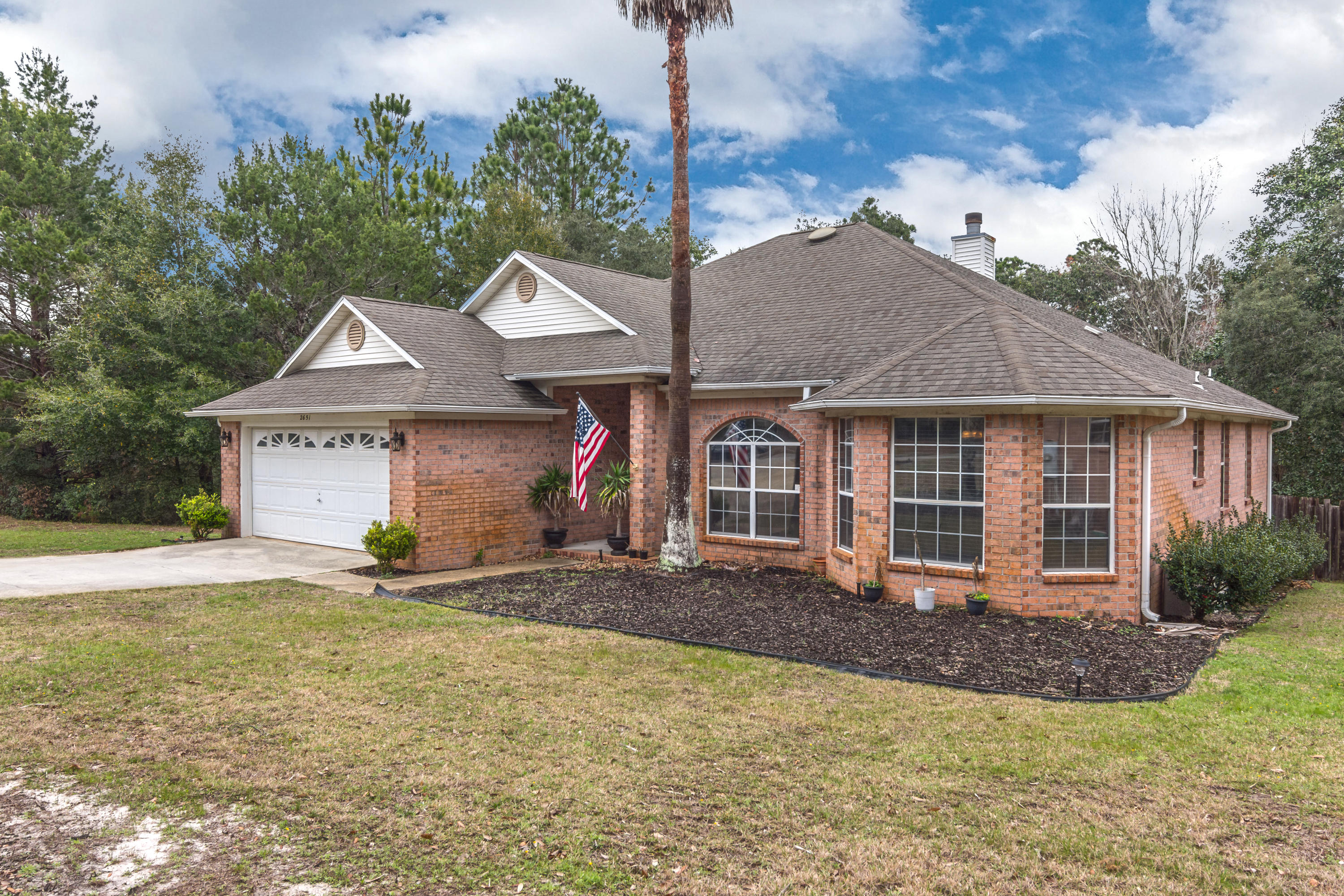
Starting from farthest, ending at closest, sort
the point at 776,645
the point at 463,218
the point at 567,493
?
the point at 463,218 → the point at 567,493 → the point at 776,645

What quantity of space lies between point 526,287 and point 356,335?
3.68 m

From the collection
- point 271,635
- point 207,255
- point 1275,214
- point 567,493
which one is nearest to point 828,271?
point 567,493

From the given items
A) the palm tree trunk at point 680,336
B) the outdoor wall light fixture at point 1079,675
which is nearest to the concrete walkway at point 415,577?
the palm tree trunk at point 680,336

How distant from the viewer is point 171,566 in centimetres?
1360

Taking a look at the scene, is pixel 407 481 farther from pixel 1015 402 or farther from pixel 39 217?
pixel 39 217

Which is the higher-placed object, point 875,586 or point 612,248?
point 612,248

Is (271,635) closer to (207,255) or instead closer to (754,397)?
(754,397)

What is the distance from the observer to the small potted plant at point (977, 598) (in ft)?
32.3

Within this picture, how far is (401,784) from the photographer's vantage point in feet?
16.0

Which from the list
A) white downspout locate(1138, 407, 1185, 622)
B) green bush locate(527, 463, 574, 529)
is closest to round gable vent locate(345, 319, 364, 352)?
green bush locate(527, 463, 574, 529)

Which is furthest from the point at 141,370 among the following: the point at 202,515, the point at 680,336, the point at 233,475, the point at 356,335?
the point at 680,336

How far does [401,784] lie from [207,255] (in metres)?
25.7

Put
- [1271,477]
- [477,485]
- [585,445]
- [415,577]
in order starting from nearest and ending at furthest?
1. [415,577]
2. [585,445]
3. [477,485]
4. [1271,477]

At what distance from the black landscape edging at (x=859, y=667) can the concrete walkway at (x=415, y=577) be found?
70.9 inches
